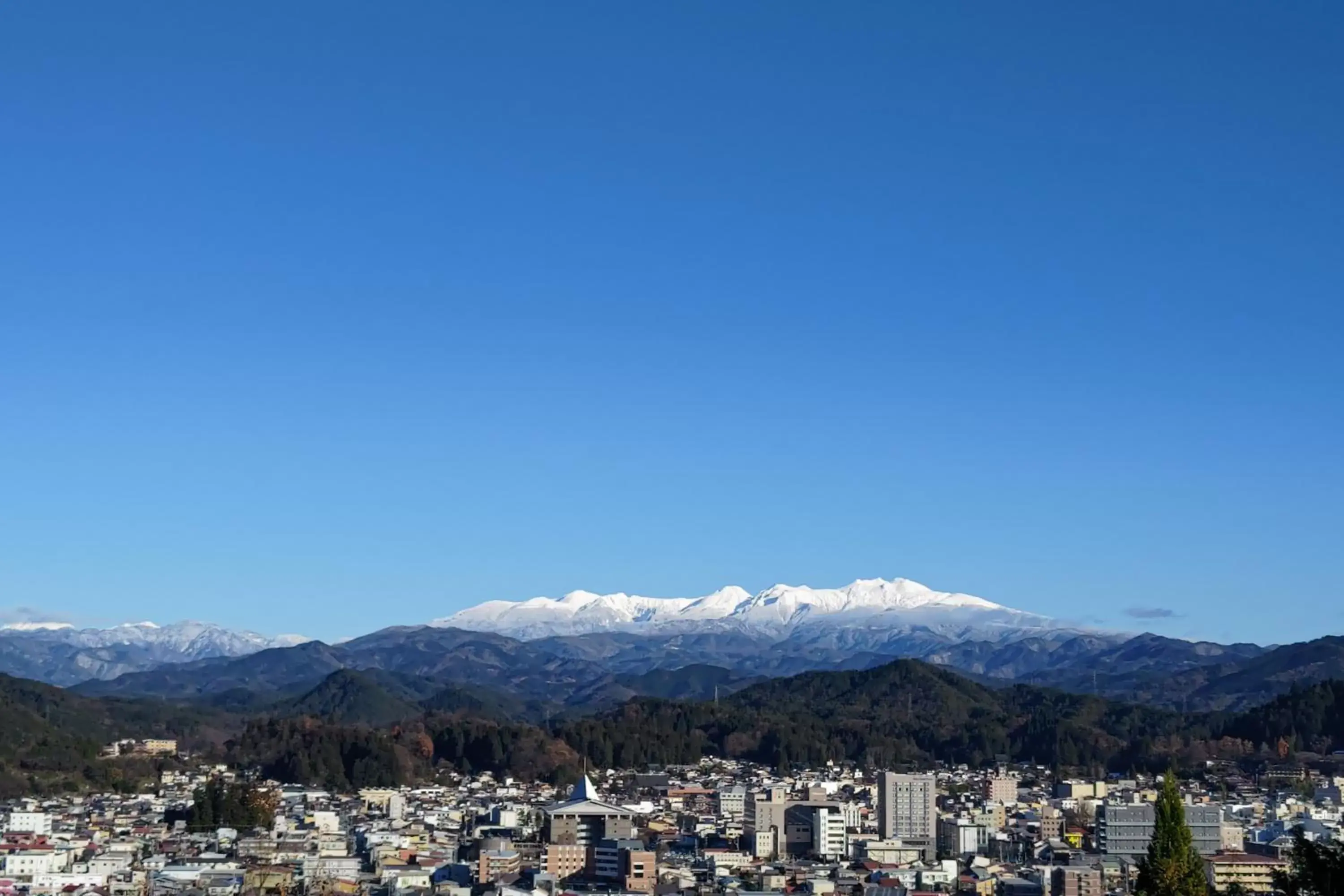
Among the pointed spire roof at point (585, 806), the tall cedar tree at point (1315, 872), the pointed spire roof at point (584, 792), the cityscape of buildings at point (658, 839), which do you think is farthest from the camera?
the pointed spire roof at point (584, 792)

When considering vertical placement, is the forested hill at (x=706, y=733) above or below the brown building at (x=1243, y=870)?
above

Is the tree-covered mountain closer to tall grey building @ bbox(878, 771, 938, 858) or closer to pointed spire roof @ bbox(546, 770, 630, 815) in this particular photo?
pointed spire roof @ bbox(546, 770, 630, 815)

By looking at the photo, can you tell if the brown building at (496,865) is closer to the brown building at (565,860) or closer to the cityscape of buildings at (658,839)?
the cityscape of buildings at (658,839)

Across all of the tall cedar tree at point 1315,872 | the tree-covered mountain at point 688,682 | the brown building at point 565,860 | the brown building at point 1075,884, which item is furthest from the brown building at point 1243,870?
the tree-covered mountain at point 688,682

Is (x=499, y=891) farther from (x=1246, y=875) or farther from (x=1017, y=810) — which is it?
(x=1017, y=810)

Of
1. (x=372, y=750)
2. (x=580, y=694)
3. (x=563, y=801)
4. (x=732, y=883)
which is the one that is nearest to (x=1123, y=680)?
(x=580, y=694)

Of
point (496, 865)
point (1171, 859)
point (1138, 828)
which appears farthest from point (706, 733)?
point (1171, 859)

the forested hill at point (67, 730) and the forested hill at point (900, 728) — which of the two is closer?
the forested hill at point (67, 730)
